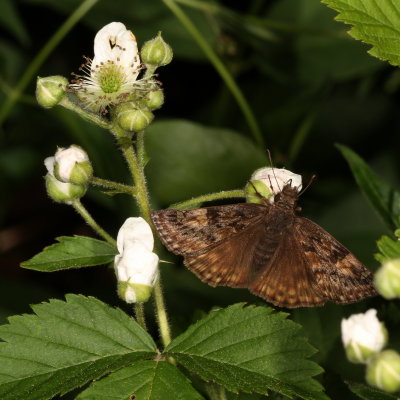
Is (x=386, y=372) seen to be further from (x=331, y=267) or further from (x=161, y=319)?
(x=161, y=319)

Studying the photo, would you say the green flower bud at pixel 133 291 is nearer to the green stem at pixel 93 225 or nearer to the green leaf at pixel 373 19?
the green stem at pixel 93 225

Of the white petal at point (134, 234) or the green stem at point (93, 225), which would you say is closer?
the white petal at point (134, 234)

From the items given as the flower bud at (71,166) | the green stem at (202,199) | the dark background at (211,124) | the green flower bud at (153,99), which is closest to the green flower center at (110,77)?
the green flower bud at (153,99)

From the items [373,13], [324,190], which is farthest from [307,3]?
[373,13]

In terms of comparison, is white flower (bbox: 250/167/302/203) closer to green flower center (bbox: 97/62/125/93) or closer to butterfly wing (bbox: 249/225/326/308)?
butterfly wing (bbox: 249/225/326/308)

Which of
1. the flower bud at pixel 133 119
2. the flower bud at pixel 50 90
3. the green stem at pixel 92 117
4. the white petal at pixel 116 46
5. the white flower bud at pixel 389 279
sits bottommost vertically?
the white flower bud at pixel 389 279

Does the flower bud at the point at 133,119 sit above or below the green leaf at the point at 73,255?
above
